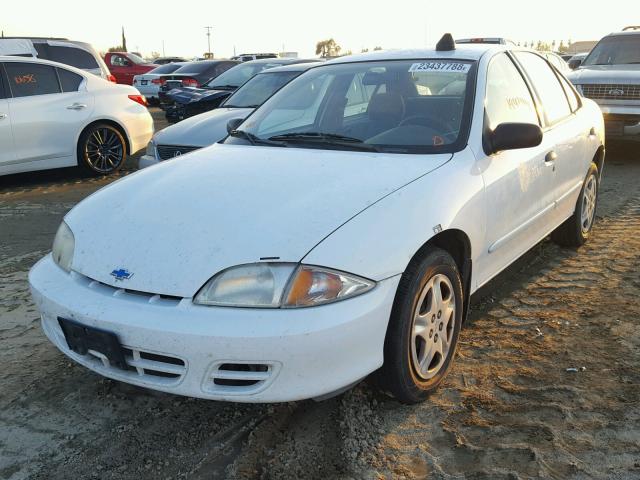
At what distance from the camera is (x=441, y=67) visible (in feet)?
11.9

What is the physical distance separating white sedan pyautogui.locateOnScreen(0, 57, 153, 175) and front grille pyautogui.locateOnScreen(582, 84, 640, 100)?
20.3 ft

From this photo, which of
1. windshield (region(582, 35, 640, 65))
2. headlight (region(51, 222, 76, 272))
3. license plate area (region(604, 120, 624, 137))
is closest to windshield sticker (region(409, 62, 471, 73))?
headlight (region(51, 222, 76, 272))

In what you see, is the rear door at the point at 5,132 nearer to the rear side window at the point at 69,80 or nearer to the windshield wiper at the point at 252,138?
the rear side window at the point at 69,80

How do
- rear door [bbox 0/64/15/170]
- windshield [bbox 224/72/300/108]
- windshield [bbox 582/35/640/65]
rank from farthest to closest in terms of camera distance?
windshield [bbox 582/35/640/65] → windshield [bbox 224/72/300/108] → rear door [bbox 0/64/15/170]

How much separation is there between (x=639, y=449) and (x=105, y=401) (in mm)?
2245

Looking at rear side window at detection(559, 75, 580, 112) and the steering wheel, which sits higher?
the steering wheel

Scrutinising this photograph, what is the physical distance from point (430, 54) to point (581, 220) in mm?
1911

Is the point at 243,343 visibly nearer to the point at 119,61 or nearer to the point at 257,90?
the point at 257,90

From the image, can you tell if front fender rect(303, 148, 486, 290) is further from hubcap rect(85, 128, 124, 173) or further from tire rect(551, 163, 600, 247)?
hubcap rect(85, 128, 124, 173)

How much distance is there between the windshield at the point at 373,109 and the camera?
3.29 meters

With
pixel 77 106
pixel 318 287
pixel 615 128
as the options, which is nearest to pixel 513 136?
pixel 318 287

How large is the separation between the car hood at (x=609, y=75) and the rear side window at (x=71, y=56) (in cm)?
781

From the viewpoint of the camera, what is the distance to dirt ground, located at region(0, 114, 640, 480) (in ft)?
7.87

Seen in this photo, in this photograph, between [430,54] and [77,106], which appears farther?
[77,106]
